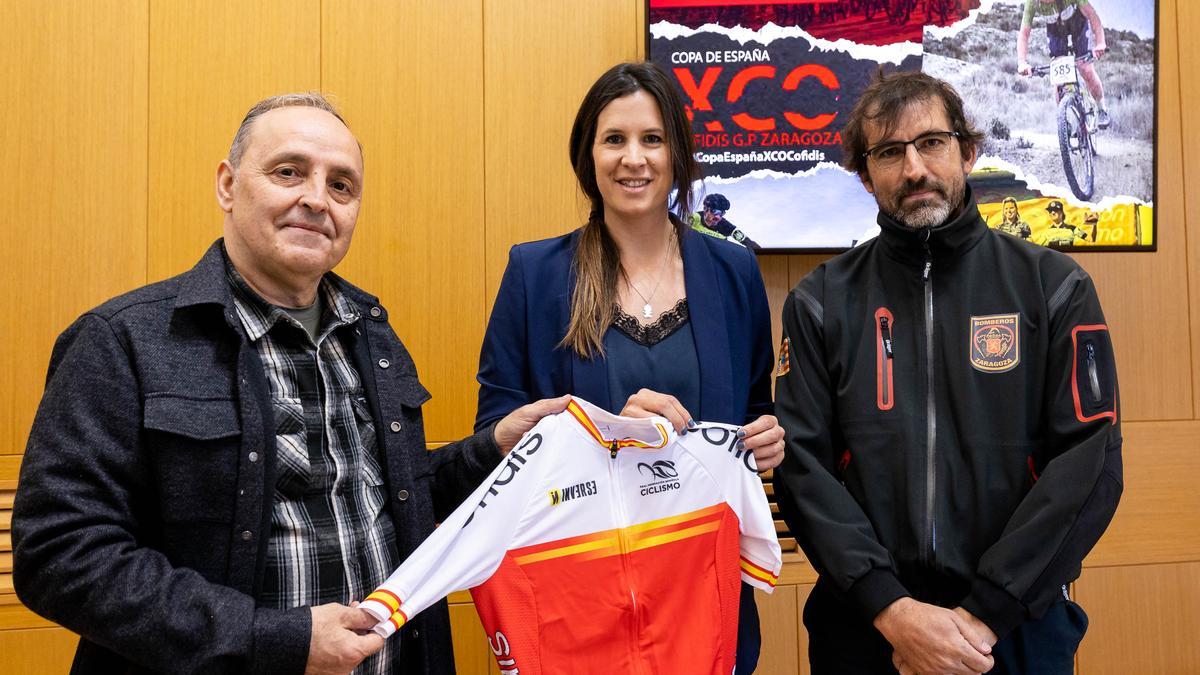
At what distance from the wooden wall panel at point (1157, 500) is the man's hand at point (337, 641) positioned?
2905mm

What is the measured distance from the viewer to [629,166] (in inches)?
73.7

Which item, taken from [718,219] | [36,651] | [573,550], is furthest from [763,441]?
[36,651]

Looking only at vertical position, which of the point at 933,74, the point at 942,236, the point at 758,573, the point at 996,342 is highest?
the point at 933,74

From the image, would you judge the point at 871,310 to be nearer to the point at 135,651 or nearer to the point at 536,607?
the point at 536,607

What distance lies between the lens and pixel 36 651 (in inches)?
103

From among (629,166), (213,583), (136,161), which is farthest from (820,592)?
(136,161)

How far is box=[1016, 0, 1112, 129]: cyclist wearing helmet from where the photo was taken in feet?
9.37

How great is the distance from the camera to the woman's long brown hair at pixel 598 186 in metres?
1.83

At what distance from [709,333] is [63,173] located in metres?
2.28

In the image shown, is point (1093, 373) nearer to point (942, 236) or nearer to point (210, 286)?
point (942, 236)

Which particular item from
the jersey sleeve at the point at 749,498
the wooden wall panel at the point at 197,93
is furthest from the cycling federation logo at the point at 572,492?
the wooden wall panel at the point at 197,93

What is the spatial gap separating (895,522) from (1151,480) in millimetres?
2064

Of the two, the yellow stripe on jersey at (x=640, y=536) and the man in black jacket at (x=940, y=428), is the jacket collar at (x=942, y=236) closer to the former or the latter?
the man in black jacket at (x=940, y=428)

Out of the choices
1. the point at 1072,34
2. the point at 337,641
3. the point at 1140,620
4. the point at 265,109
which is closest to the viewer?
the point at 337,641
